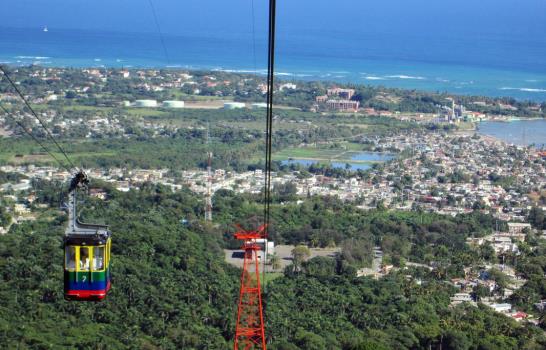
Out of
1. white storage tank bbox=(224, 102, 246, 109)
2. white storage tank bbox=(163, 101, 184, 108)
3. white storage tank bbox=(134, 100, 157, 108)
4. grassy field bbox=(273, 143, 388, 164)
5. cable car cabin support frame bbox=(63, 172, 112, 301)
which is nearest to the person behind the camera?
cable car cabin support frame bbox=(63, 172, 112, 301)

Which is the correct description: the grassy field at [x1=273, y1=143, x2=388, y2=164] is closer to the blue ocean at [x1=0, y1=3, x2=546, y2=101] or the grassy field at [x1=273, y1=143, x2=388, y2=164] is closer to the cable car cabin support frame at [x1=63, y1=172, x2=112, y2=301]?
the blue ocean at [x1=0, y1=3, x2=546, y2=101]

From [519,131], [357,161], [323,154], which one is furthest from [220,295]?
[519,131]

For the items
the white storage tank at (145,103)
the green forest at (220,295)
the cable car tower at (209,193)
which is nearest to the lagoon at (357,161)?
the cable car tower at (209,193)

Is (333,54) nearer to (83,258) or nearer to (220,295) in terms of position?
(220,295)

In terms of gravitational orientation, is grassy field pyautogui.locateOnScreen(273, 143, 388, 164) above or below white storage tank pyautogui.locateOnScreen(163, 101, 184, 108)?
below

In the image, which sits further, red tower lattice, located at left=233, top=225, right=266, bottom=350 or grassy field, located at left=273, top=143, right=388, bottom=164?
grassy field, located at left=273, top=143, right=388, bottom=164

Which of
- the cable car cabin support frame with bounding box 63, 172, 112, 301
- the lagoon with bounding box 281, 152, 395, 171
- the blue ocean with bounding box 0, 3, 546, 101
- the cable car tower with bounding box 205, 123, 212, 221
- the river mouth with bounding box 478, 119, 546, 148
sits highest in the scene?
the blue ocean with bounding box 0, 3, 546, 101

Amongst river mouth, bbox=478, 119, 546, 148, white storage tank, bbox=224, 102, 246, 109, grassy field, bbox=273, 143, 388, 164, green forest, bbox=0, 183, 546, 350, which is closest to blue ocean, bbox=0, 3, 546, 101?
river mouth, bbox=478, 119, 546, 148

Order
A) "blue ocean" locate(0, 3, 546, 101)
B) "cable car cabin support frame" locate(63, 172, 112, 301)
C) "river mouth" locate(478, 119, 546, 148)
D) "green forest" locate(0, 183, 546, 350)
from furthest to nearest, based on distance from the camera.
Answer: "blue ocean" locate(0, 3, 546, 101)
"river mouth" locate(478, 119, 546, 148)
"green forest" locate(0, 183, 546, 350)
"cable car cabin support frame" locate(63, 172, 112, 301)
